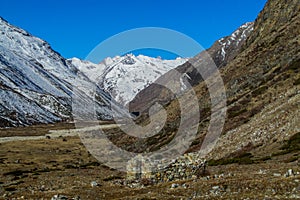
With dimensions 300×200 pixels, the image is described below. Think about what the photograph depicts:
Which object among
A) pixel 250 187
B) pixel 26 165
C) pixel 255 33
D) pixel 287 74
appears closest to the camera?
pixel 250 187

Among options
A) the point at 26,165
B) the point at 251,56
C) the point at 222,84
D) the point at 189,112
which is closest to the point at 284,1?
the point at 251,56

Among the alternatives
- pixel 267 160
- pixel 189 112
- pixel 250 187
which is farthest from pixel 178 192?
pixel 189 112

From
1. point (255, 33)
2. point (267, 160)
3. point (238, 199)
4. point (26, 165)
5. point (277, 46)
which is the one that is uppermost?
point (255, 33)

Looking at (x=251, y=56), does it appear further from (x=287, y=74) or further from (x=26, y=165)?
(x=26, y=165)

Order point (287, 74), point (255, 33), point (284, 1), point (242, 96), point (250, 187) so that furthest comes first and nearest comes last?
point (255, 33) → point (284, 1) → point (242, 96) → point (287, 74) → point (250, 187)

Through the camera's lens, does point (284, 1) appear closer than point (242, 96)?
No

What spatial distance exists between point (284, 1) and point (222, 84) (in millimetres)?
41418

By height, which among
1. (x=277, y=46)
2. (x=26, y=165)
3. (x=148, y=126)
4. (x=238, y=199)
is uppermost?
(x=277, y=46)

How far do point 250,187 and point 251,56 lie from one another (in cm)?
8815

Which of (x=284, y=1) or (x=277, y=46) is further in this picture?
(x=284, y=1)

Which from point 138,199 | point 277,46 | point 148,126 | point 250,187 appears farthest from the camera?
point 148,126

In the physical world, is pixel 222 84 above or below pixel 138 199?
above

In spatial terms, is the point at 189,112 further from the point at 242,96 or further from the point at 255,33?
the point at 255,33

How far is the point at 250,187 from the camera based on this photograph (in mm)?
23000
